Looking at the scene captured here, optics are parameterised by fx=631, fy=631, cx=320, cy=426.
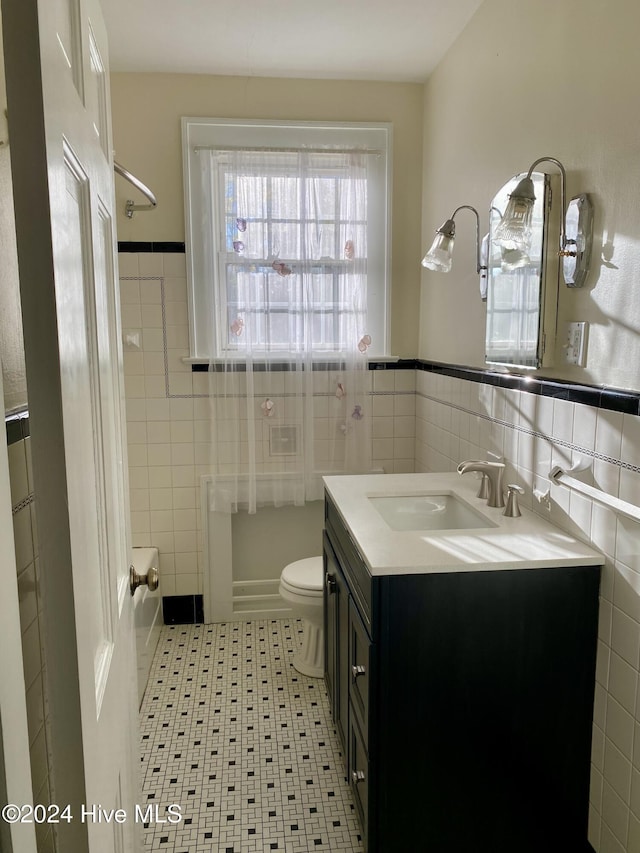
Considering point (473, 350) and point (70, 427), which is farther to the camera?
point (473, 350)

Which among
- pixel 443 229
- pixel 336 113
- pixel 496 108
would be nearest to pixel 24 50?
pixel 443 229

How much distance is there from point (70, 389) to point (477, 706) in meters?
1.33

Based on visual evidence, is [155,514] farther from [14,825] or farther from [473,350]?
[14,825]

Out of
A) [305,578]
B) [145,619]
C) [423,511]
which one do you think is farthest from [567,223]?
[145,619]

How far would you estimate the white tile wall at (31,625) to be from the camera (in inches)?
33.7

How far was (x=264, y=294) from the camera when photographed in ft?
10.1

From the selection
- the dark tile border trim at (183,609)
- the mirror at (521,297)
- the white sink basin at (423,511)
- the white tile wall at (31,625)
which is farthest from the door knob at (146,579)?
the dark tile border trim at (183,609)

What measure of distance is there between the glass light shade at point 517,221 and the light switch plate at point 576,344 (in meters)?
0.31

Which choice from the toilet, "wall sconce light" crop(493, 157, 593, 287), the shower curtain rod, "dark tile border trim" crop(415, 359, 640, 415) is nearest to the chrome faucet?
"dark tile border trim" crop(415, 359, 640, 415)

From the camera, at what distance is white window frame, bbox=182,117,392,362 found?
3037 millimetres

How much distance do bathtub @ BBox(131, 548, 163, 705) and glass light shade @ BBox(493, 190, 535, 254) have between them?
172 centimetres

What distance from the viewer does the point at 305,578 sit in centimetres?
273

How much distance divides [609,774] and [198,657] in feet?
6.38

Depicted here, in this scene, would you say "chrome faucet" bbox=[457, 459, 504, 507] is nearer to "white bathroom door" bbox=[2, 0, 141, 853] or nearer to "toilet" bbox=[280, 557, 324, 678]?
"toilet" bbox=[280, 557, 324, 678]
